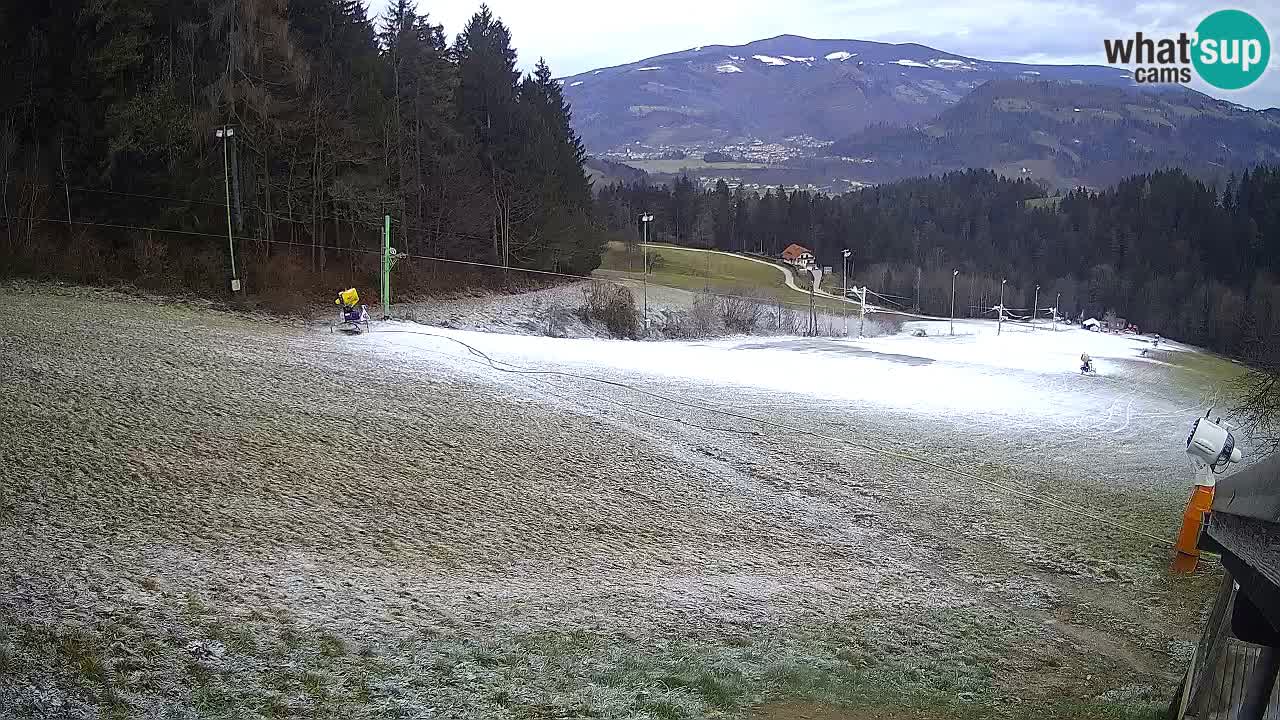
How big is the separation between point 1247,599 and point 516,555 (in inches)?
354

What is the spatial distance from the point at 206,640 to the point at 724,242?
381 ft

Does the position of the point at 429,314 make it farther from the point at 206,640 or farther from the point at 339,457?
Answer: the point at 206,640

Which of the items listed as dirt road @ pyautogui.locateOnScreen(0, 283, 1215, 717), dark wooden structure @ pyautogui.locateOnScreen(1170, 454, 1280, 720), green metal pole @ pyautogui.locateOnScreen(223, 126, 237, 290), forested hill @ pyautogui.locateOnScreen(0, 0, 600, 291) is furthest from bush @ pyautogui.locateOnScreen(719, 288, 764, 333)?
dark wooden structure @ pyautogui.locateOnScreen(1170, 454, 1280, 720)

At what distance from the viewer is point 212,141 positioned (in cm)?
2936

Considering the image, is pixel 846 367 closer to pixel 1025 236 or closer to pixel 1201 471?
pixel 1201 471

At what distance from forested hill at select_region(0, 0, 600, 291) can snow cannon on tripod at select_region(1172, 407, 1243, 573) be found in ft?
85.6

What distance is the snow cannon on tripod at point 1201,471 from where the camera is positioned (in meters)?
11.4

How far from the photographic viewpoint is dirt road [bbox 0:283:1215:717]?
7887 millimetres

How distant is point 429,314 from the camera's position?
115 ft

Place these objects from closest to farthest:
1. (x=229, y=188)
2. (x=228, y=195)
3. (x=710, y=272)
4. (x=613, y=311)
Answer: (x=228, y=195) < (x=229, y=188) < (x=613, y=311) < (x=710, y=272)

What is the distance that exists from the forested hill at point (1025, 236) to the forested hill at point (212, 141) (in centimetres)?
3161

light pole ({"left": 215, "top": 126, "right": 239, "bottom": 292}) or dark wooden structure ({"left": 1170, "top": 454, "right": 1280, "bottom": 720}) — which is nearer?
dark wooden structure ({"left": 1170, "top": 454, "right": 1280, "bottom": 720})

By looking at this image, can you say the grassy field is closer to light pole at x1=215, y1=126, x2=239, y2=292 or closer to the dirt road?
light pole at x1=215, y1=126, x2=239, y2=292

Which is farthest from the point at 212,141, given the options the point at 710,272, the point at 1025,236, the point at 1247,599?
the point at 1025,236
